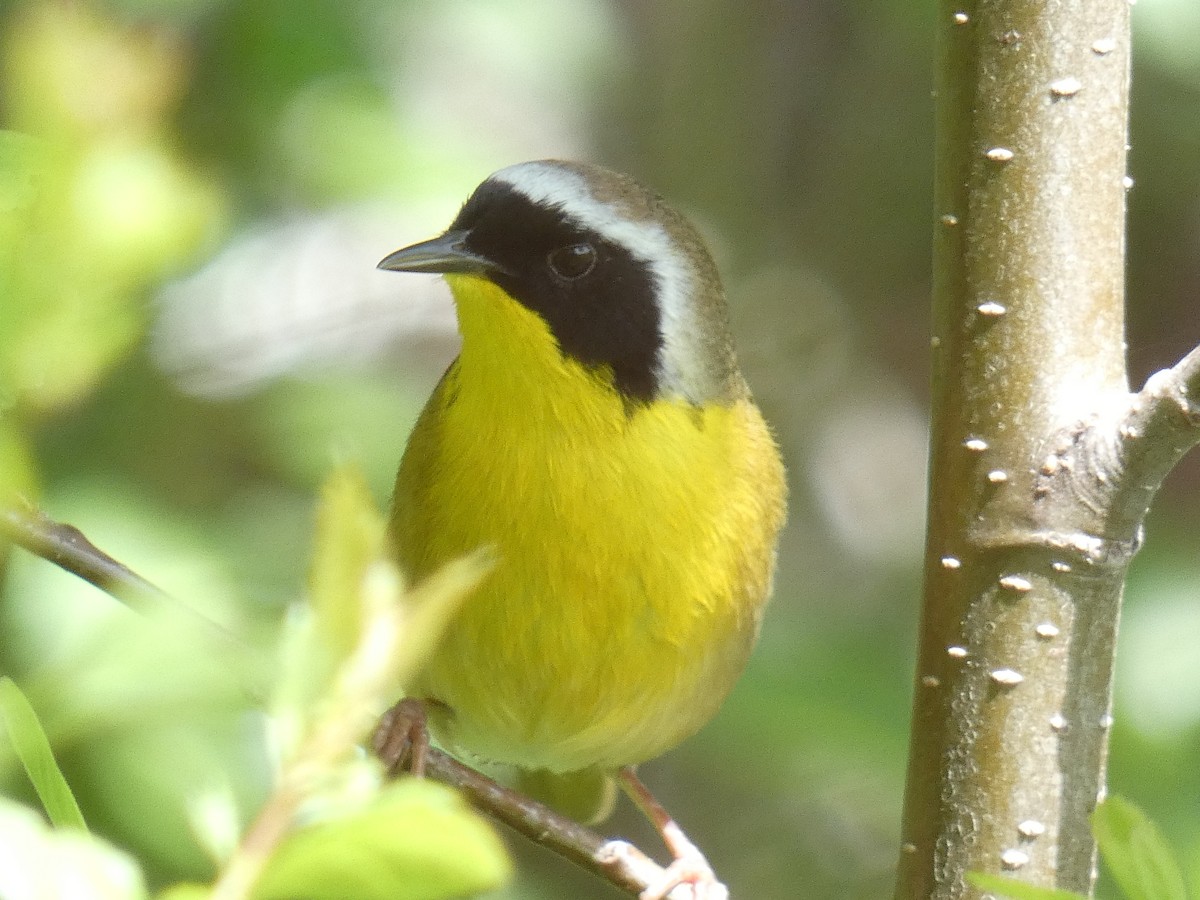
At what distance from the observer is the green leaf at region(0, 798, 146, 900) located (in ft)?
2.27

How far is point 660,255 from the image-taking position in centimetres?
272

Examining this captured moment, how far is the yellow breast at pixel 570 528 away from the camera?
2502 mm

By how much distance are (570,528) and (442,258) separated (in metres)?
0.49

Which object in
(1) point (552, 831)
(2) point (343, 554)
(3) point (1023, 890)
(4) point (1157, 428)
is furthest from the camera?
(1) point (552, 831)

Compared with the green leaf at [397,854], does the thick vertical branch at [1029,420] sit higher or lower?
higher

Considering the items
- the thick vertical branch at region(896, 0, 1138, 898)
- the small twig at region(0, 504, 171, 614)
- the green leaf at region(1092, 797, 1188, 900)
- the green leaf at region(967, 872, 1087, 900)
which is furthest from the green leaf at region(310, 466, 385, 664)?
the thick vertical branch at region(896, 0, 1138, 898)

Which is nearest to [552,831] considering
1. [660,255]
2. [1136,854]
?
[660,255]

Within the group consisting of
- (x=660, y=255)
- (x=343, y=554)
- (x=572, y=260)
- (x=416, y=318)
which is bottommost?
(x=343, y=554)

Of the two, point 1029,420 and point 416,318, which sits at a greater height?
point 416,318

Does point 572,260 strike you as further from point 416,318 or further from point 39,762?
point 416,318

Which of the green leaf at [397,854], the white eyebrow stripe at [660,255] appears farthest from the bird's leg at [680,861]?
the green leaf at [397,854]

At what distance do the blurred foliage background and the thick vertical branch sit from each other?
0.89 m

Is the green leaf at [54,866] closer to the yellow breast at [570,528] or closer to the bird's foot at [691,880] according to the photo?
the yellow breast at [570,528]

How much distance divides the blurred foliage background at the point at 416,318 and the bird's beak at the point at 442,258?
421mm
